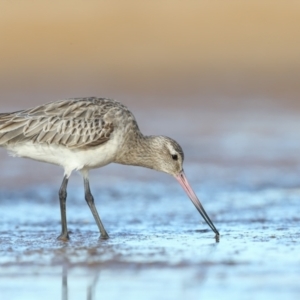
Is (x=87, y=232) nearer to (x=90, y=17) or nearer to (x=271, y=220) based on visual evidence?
(x=271, y=220)

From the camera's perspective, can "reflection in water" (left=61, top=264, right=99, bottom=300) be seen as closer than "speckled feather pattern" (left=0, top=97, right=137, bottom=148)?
Yes

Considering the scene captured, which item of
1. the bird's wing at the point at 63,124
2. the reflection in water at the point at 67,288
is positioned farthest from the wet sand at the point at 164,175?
the bird's wing at the point at 63,124

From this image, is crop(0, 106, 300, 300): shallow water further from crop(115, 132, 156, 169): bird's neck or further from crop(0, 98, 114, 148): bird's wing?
crop(0, 98, 114, 148): bird's wing

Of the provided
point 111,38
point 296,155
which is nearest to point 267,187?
point 296,155

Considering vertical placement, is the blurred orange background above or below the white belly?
above

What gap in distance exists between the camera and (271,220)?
1157 cm

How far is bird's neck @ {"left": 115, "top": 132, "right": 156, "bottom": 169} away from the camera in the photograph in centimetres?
1155

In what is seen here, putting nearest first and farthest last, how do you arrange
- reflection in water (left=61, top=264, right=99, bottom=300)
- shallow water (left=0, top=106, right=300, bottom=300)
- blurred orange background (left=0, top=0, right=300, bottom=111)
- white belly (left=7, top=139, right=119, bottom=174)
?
reflection in water (left=61, top=264, right=99, bottom=300) < shallow water (left=0, top=106, right=300, bottom=300) < white belly (left=7, top=139, right=119, bottom=174) < blurred orange background (left=0, top=0, right=300, bottom=111)

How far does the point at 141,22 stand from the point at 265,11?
4385 millimetres

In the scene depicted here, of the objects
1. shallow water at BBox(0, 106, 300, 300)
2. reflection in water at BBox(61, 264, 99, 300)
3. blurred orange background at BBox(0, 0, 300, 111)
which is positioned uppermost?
blurred orange background at BBox(0, 0, 300, 111)

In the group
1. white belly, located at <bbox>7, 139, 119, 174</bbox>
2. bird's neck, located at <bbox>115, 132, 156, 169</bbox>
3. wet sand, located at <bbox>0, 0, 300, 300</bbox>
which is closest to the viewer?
wet sand, located at <bbox>0, 0, 300, 300</bbox>

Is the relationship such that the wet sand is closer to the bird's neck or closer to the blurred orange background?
the blurred orange background

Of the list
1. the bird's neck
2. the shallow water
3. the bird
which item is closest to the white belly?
the bird

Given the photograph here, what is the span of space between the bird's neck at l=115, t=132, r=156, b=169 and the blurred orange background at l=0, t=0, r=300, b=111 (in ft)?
36.2
